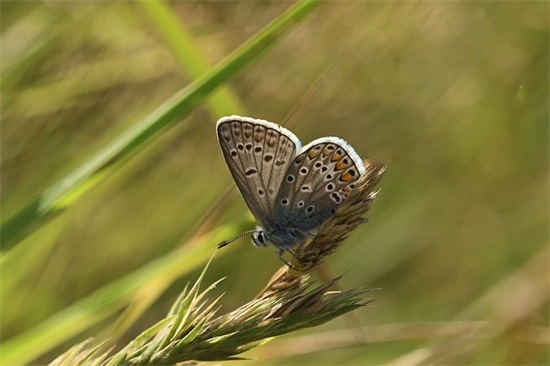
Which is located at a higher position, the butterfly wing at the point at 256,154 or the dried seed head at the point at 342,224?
the butterfly wing at the point at 256,154

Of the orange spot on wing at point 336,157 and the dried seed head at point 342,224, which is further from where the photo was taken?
the orange spot on wing at point 336,157

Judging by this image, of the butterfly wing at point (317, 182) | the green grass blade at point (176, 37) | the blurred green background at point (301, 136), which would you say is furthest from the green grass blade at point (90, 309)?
the blurred green background at point (301, 136)

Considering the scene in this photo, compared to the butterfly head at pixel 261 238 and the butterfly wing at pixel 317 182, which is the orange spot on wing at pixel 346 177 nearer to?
the butterfly wing at pixel 317 182

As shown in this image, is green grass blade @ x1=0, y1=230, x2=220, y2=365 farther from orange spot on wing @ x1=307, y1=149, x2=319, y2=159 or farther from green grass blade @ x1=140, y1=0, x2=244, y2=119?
green grass blade @ x1=140, y1=0, x2=244, y2=119

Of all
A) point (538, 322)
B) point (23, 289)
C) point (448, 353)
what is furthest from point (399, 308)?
point (23, 289)

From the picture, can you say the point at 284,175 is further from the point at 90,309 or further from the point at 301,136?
the point at 301,136

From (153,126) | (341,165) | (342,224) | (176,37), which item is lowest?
(342,224)

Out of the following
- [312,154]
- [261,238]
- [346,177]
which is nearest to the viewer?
[346,177]

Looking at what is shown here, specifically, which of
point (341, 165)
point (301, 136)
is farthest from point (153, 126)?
point (301, 136)
